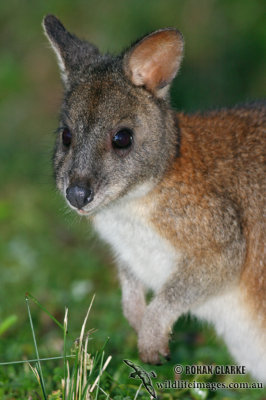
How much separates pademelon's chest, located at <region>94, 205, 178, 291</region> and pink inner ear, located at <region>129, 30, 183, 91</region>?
85cm

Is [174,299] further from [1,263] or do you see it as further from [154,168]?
[1,263]

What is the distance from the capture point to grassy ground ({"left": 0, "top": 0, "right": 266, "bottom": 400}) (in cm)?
556

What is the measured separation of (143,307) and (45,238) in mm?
2838

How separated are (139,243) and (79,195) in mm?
695

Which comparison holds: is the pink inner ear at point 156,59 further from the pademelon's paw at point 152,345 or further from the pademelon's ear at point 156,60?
the pademelon's paw at point 152,345

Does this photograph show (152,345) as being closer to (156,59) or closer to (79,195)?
(79,195)

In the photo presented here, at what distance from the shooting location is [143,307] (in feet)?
16.9

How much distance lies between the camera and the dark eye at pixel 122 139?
4.45 metres

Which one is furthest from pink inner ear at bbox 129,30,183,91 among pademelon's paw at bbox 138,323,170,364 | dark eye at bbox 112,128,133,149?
pademelon's paw at bbox 138,323,170,364

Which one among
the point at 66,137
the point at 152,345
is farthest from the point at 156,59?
the point at 152,345

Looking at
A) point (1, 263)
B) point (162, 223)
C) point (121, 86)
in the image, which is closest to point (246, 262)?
point (162, 223)

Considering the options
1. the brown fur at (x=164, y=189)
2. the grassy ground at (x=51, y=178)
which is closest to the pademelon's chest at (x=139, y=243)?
the brown fur at (x=164, y=189)

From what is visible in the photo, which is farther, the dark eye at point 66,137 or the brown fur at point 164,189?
the dark eye at point 66,137

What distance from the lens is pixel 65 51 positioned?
15.9ft
